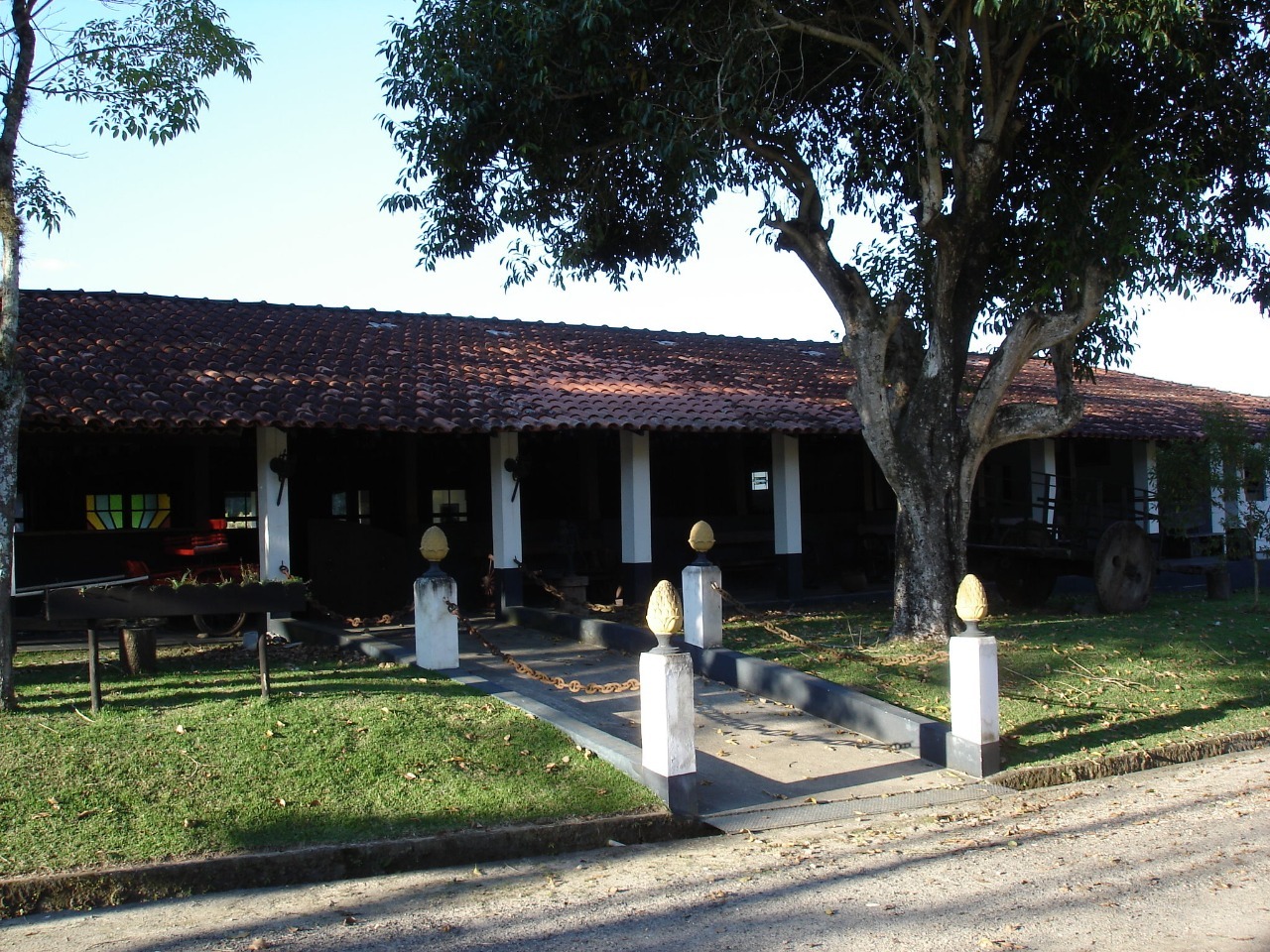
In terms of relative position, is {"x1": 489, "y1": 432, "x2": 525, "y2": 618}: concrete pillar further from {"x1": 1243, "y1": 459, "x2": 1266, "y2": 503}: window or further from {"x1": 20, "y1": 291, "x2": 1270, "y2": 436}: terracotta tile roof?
{"x1": 1243, "y1": 459, "x2": 1266, "y2": 503}: window

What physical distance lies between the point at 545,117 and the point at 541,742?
6897 mm

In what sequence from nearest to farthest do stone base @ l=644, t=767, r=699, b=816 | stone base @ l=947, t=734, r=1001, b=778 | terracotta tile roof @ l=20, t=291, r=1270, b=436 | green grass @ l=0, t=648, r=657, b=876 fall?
green grass @ l=0, t=648, r=657, b=876 < stone base @ l=644, t=767, r=699, b=816 < stone base @ l=947, t=734, r=1001, b=778 < terracotta tile roof @ l=20, t=291, r=1270, b=436

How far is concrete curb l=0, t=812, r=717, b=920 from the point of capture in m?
4.87

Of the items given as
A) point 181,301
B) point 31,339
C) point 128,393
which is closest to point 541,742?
point 128,393

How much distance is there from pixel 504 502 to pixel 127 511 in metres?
4.38

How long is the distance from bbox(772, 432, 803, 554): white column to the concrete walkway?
5.87 meters

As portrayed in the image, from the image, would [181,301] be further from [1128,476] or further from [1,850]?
[1128,476]

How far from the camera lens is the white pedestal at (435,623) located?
9000 millimetres

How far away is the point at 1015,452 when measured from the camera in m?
20.5

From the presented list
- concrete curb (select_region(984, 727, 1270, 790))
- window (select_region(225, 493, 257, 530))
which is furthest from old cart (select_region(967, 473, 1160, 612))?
window (select_region(225, 493, 257, 530))

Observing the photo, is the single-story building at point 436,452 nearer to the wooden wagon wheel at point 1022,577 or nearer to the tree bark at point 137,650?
the wooden wagon wheel at point 1022,577

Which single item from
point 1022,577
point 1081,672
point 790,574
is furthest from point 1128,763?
point 790,574

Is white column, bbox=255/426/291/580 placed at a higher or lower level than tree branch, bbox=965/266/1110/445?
lower

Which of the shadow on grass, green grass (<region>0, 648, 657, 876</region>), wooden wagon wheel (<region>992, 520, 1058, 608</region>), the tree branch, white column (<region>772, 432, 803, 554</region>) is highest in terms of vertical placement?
the tree branch
